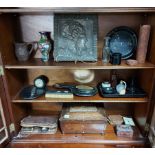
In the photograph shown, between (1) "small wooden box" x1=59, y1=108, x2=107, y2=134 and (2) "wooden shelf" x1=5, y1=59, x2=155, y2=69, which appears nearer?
(2) "wooden shelf" x1=5, y1=59, x2=155, y2=69

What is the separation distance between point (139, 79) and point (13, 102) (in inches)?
43.4

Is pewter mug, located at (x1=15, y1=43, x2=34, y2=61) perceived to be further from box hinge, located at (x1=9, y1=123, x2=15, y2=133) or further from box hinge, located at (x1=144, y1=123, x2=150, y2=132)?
box hinge, located at (x1=144, y1=123, x2=150, y2=132)

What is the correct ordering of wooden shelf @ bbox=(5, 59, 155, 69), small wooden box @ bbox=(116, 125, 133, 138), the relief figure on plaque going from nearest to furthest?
wooden shelf @ bbox=(5, 59, 155, 69) → the relief figure on plaque → small wooden box @ bbox=(116, 125, 133, 138)

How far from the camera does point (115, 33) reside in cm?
132

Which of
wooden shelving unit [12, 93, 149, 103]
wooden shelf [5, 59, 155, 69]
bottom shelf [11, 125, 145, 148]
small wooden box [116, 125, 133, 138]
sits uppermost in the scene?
wooden shelf [5, 59, 155, 69]

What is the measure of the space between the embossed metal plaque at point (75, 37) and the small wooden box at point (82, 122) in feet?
1.64

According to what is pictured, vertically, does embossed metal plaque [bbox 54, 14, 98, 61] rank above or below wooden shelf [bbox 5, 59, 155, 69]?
above

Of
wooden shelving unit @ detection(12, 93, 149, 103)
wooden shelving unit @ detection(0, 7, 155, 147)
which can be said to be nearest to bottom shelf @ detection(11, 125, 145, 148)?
wooden shelving unit @ detection(0, 7, 155, 147)

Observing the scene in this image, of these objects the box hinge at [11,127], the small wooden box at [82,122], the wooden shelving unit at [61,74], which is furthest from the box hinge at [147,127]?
the box hinge at [11,127]

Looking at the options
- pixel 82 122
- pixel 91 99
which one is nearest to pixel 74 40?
pixel 91 99

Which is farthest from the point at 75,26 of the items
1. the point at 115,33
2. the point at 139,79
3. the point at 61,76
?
the point at 139,79

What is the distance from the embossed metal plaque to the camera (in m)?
1.26

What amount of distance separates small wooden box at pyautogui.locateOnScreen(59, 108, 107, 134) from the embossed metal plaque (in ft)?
1.64

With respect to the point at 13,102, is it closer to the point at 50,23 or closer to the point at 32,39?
the point at 32,39
